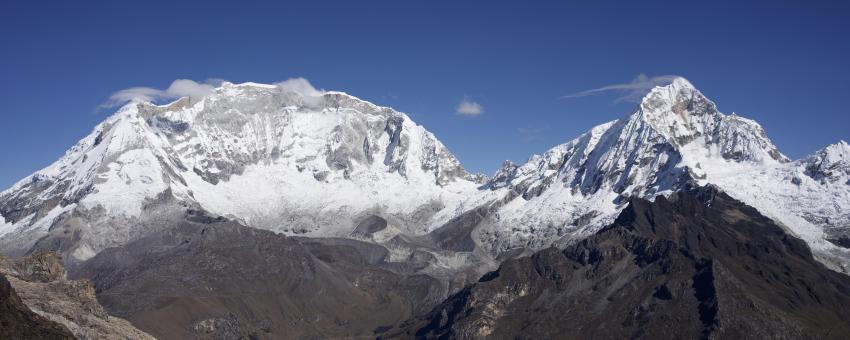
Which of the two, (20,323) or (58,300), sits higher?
(58,300)

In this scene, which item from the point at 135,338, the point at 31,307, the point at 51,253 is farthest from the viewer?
the point at 51,253

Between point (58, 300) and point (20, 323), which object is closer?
point (20, 323)

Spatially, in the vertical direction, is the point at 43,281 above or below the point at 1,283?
above

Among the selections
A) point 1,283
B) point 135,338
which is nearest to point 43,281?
point 135,338

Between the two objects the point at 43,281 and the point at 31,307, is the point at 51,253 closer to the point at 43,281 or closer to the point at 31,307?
the point at 43,281

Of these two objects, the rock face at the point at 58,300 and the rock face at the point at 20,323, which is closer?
the rock face at the point at 20,323

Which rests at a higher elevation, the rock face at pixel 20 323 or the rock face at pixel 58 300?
the rock face at pixel 58 300
